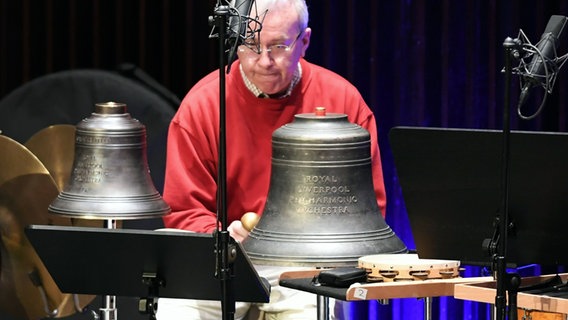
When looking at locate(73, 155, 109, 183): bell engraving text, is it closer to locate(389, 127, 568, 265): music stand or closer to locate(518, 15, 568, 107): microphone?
locate(389, 127, 568, 265): music stand

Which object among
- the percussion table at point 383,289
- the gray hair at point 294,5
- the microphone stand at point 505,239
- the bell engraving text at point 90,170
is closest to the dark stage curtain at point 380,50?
the gray hair at point 294,5

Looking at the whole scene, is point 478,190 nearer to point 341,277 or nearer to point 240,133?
point 341,277

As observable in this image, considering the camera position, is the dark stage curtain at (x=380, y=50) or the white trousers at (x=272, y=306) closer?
the white trousers at (x=272, y=306)

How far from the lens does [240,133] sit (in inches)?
210

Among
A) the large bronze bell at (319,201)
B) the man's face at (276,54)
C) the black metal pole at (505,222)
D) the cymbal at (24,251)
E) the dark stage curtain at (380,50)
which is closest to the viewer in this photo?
the black metal pole at (505,222)

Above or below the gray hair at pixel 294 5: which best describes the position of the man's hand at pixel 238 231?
below

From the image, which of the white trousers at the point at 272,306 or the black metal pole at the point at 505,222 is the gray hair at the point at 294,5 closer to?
the white trousers at the point at 272,306

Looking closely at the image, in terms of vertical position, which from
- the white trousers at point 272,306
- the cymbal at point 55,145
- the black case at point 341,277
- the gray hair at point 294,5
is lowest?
the white trousers at point 272,306

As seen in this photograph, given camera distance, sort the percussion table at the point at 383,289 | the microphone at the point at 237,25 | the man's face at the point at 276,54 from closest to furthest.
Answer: the microphone at the point at 237,25
the percussion table at the point at 383,289
the man's face at the point at 276,54

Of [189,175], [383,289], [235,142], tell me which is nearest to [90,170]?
[189,175]

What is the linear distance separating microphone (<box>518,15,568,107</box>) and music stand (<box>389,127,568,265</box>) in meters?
0.15

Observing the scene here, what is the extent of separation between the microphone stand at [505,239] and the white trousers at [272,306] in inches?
50.6

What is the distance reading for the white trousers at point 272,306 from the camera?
16.8 feet

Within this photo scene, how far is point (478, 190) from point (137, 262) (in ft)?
3.29
